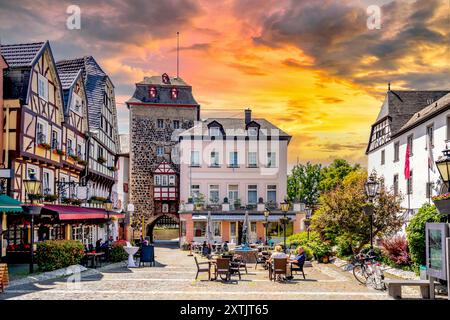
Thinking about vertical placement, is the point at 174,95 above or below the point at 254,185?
above

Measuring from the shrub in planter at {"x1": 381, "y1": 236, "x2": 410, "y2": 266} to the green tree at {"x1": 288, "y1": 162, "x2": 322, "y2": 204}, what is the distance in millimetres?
41586

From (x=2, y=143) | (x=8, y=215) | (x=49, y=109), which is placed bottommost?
(x=8, y=215)

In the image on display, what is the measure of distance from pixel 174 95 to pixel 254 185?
12.8m

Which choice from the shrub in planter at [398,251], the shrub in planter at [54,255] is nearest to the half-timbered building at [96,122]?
the shrub in planter at [54,255]

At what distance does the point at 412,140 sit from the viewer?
105ft

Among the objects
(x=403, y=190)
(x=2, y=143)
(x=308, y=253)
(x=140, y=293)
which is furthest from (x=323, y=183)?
(x=140, y=293)

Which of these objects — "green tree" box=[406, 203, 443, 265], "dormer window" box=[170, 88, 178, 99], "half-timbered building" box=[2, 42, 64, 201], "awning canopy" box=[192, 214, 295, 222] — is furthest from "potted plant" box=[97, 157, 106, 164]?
"green tree" box=[406, 203, 443, 265]

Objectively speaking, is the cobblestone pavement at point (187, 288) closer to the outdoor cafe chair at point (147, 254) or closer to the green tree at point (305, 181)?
the outdoor cafe chair at point (147, 254)

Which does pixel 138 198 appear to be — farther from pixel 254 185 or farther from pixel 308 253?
pixel 308 253

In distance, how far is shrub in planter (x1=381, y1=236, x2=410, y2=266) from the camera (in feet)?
64.5

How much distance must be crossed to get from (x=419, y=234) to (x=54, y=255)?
12.2 m
